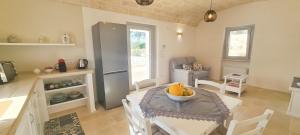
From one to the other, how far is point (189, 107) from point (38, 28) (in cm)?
279

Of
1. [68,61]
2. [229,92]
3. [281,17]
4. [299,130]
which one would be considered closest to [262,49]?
[281,17]

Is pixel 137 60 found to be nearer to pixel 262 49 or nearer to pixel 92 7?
pixel 92 7

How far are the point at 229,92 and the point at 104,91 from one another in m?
3.27

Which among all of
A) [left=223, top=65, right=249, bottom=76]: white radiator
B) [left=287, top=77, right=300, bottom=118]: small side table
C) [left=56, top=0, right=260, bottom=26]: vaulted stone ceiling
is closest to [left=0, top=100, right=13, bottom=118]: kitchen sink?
[left=56, top=0, right=260, bottom=26]: vaulted stone ceiling

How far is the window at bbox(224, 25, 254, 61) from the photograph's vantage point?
4074mm

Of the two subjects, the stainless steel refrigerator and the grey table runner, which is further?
the stainless steel refrigerator

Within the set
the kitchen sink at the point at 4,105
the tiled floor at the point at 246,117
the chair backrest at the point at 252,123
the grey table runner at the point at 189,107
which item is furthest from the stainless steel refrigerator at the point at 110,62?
the chair backrest at the point at 252,123

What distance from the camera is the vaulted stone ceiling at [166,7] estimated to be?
9.36 ft

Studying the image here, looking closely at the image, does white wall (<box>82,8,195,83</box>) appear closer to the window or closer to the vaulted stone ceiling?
the vaulted stone ceiling

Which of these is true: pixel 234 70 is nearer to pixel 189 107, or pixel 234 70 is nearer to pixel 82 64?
pixel 189 107

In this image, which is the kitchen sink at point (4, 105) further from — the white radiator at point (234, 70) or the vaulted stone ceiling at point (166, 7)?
the white radiator at point (234, 70)

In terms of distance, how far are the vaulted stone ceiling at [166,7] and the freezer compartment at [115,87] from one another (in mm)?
1520

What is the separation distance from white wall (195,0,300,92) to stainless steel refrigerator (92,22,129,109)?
374cm

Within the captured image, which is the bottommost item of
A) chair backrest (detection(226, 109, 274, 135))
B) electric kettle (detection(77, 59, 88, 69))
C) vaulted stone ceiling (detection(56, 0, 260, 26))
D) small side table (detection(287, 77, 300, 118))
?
small side table (detection(287, 77, 300, 118))
